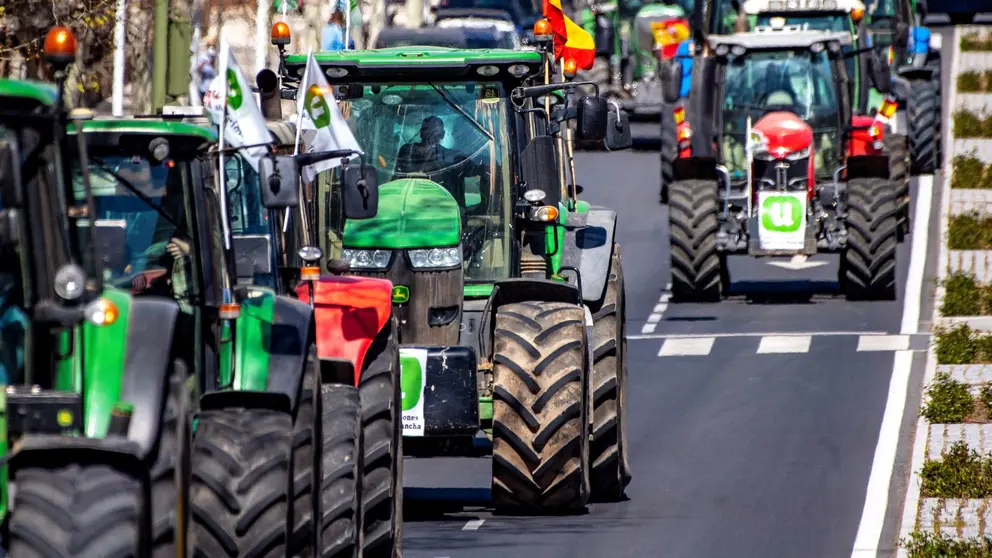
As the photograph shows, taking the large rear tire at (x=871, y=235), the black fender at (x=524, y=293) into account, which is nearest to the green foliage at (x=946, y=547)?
the black fender at (x=524, y=293)

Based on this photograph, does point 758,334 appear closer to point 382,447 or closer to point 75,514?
point 382,447

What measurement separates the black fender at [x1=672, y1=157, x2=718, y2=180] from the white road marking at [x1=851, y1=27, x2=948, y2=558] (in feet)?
8.40

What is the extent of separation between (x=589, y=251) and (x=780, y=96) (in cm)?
1102

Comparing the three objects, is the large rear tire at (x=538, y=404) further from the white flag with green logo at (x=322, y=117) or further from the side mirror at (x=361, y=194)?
the side mirror at (x=361, y=194)

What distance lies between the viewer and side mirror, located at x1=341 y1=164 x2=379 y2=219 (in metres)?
10.3

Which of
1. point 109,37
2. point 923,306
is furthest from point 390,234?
point 923,306

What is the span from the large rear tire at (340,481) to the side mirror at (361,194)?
1.18 metres

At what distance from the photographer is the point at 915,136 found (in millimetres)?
31516

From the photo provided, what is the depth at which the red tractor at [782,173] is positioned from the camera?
22188 millimetres

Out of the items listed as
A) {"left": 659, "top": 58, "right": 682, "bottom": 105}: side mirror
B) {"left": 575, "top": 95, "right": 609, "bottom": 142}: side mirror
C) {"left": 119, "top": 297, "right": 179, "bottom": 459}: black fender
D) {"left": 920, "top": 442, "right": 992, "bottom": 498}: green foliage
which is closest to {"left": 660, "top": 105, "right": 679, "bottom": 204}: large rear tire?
{"left": 659, "top": 58, "right": 682, "bottom": 105}: side mirror

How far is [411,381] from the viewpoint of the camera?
39.2 ft

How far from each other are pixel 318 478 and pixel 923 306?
47.2 feet

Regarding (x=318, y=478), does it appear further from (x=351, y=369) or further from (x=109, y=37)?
(x=109, y=37)

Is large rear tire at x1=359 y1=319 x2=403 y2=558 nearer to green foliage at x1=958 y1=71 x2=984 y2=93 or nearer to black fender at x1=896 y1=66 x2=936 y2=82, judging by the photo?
black fender at x1=896 y1=66 x2=936 y2=82
